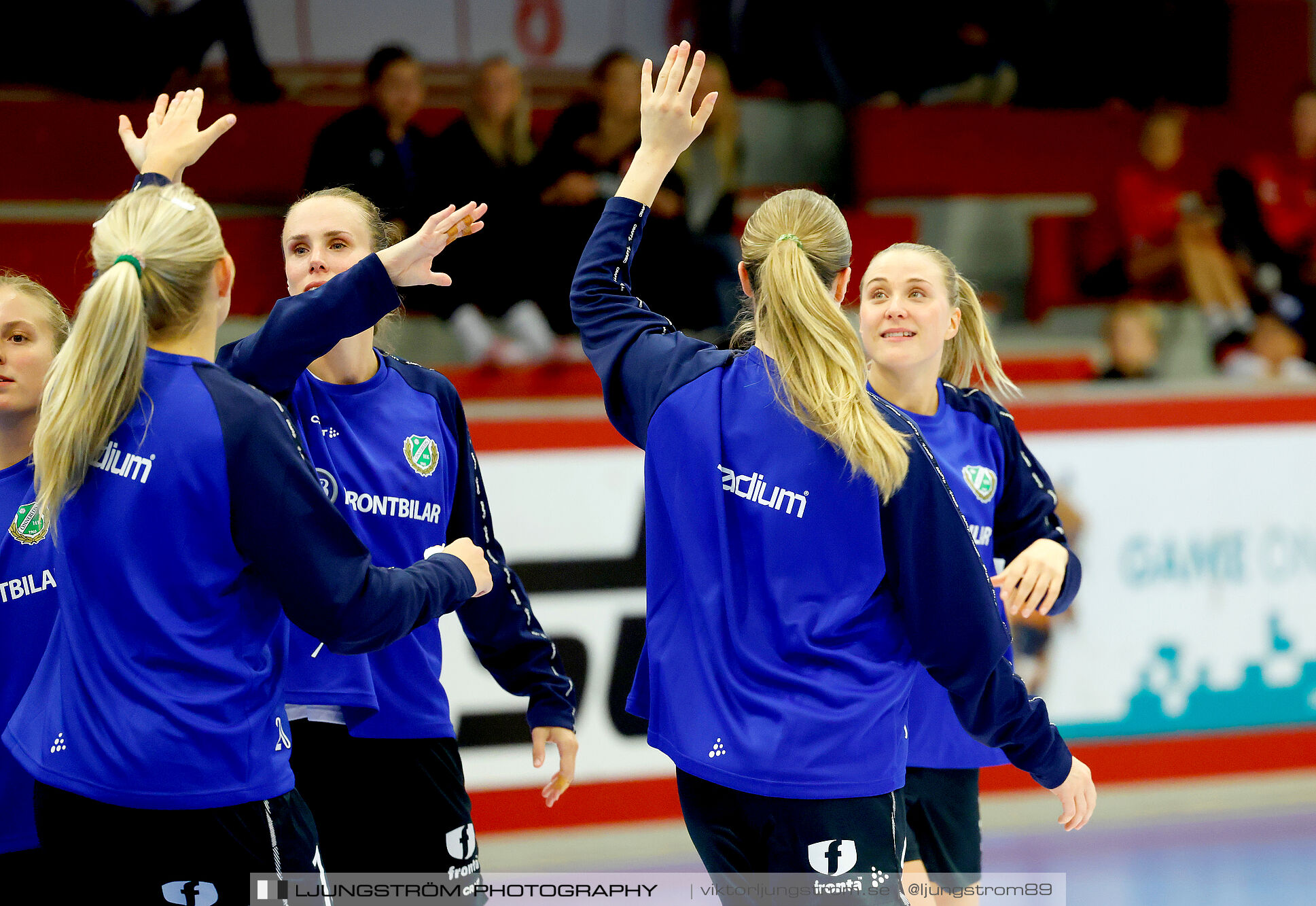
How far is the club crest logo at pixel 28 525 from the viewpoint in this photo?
2686mm

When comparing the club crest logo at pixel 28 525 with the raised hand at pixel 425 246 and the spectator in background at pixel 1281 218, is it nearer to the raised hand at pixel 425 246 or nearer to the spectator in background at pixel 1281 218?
the raised hand at pixel 425 246

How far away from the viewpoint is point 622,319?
8.48ft

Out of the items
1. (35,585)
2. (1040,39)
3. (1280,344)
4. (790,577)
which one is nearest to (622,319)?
(790,577)

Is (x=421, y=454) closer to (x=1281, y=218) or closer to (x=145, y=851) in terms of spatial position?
(x=145, y=851)

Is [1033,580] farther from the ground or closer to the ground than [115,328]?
closer to the ground

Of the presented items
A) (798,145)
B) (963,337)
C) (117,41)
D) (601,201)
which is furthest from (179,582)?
(798,145)

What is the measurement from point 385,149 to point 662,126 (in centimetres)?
410

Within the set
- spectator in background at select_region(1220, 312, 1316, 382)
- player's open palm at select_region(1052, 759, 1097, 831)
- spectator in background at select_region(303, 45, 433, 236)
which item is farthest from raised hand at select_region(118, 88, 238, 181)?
spectator in background at select_region(1220, 312, 1316, 382)

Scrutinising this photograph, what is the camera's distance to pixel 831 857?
2.33 m

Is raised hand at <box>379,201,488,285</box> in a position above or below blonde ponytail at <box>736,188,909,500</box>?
above

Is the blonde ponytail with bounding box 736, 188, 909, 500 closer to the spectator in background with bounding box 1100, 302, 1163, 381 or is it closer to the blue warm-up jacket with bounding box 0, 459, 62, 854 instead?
the blue warm-up jacket with bounding box 0, 459, 62, 854

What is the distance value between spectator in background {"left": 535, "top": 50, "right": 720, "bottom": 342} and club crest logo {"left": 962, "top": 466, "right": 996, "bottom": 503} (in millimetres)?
3427

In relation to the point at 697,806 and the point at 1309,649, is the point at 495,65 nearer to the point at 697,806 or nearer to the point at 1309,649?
the point at 1309,649

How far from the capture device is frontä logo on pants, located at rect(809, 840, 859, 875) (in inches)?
91.5
